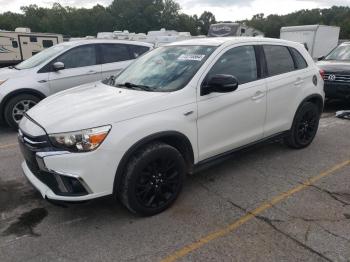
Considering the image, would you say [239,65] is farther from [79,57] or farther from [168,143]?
[79,57]

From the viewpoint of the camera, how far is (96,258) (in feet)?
9.81

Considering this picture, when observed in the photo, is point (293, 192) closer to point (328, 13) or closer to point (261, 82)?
point (261, 82)

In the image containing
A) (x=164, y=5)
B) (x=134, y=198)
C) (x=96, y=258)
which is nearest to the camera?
(x=96, y=258)

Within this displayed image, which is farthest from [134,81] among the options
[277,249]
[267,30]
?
[267,30]

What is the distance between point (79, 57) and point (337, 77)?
569cm

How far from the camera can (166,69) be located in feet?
13.5

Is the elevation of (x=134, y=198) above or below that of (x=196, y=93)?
below

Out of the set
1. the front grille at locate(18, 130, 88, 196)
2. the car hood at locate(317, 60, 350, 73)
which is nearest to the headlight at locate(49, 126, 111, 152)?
the front grille at locate(18, 130, 88, 196)

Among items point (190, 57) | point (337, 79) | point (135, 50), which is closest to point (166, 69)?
point (190, 57)

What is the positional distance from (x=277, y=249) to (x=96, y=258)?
153 centimetres

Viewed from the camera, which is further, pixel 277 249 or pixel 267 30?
pixel 267 30

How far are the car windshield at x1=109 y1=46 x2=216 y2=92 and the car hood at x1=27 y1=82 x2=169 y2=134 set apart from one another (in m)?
0.21

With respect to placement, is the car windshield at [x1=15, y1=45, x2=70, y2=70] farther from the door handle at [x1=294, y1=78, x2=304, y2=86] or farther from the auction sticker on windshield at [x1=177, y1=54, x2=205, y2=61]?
the door handle at [x1=294, y1=78, x2=304, y2=86]

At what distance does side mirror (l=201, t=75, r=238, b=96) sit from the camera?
3689 millimetres
